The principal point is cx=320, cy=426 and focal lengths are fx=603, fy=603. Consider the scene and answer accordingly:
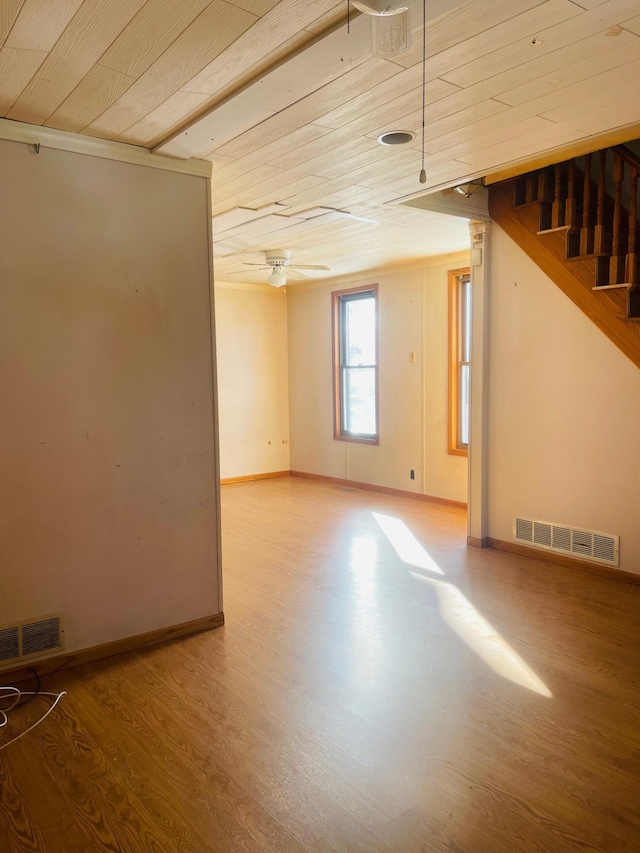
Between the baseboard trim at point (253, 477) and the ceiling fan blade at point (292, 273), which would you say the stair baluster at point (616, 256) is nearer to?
the ceiling fan blade at point (292, 273)

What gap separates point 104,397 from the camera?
9.71ft

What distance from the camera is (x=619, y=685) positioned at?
2.67 metres

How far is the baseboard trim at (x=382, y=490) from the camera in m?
6.21

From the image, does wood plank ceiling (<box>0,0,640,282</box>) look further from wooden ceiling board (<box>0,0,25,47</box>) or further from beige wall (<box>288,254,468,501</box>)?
beige wall (<box>288,254,468,501</box>)

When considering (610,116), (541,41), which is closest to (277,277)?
(610,116)

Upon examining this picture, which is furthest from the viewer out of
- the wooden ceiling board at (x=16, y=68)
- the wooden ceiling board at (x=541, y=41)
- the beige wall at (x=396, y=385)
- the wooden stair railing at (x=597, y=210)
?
the beige wall at (x=396, y=385)

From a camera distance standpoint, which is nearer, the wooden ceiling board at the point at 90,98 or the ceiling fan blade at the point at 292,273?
the wooden ceiling board at the point at 90,98

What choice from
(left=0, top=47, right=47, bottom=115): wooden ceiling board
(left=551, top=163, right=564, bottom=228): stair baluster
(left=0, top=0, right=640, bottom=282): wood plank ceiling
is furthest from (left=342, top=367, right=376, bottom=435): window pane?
(left=0, top=47, right=47, bottom=115): wooden ceiling board

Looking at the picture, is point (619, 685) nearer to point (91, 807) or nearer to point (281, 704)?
point (281, 704)

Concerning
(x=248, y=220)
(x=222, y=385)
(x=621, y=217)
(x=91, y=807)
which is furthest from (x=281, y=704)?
(x=222, y=385)

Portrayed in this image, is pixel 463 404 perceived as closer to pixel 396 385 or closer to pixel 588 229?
pixel 396 385

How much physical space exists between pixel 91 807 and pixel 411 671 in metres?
1.47

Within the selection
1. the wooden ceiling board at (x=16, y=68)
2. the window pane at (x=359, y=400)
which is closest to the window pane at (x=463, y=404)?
the window pane at (x=359, y=400)

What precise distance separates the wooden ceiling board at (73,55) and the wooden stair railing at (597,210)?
2.88m
